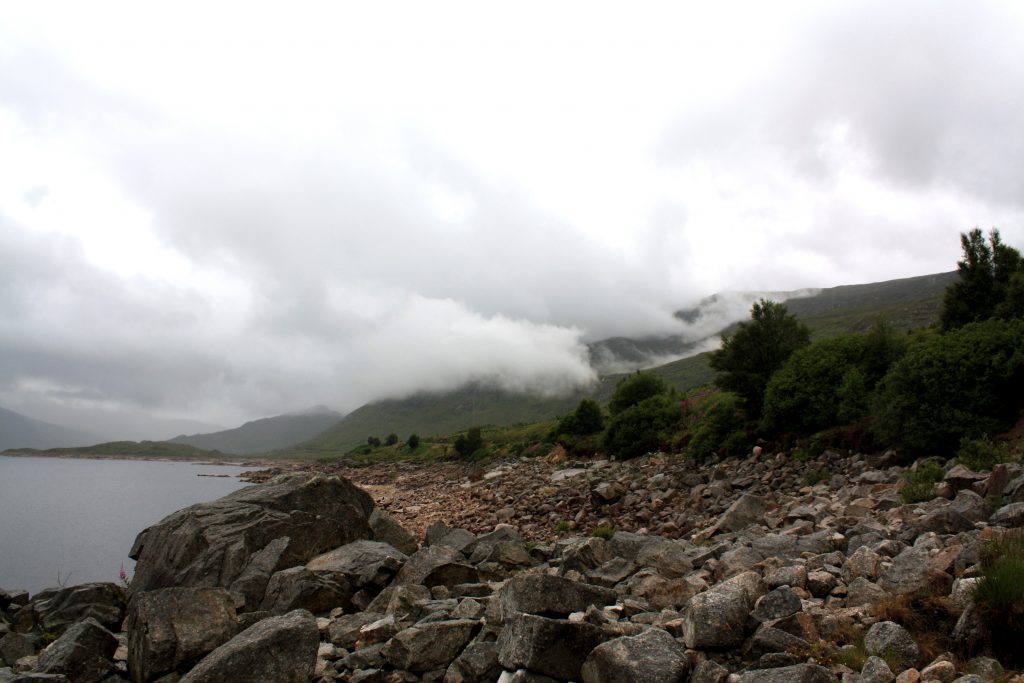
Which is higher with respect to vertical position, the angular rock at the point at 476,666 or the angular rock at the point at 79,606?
the angular rock at the point at 476,666

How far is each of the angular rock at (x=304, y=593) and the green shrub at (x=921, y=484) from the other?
1127 centimetres

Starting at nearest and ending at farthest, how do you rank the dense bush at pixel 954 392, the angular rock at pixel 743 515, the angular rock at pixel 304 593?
1. the angular rock at pixel 304 593
2. the angular rock at pixel 743 515
3. the dense bush at pixel 954 392

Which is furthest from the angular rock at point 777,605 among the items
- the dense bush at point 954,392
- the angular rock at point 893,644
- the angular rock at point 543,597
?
the dense bush at point 954,392

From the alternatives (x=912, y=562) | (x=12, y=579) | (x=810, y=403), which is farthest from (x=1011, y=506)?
(x=12, y=579)

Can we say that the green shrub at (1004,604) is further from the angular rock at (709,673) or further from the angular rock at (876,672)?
the angular rock at (709,673)

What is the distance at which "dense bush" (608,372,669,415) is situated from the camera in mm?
43969

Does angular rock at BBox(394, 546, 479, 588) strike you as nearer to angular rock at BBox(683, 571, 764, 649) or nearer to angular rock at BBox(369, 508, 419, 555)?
angular rock at BBox(369, 508, 419, 555)

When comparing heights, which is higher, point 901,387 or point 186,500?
point 901,387

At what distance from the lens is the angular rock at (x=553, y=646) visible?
589 cm

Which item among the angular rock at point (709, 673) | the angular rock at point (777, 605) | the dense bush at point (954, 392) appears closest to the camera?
the angular rock at point (709, 673)

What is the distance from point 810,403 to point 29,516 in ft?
158

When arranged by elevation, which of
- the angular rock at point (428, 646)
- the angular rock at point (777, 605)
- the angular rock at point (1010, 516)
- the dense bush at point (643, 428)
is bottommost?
the dense bush at point (643, 428)

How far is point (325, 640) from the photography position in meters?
8.59

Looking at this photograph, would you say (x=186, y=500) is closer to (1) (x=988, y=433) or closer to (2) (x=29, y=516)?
(2) (x=29, y=516)
